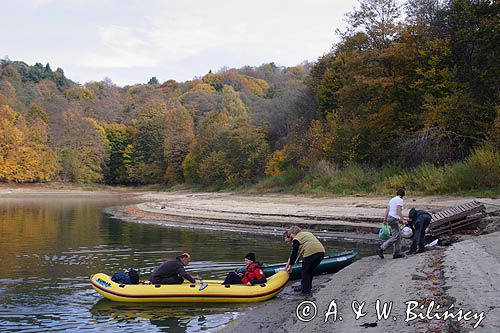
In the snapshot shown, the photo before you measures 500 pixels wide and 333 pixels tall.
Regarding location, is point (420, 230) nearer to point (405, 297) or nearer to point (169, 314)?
point (405, 297)

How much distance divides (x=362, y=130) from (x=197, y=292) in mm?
27255

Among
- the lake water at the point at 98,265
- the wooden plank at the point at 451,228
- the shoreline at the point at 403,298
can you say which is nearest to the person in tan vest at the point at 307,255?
the shoreline at the point at 403,298

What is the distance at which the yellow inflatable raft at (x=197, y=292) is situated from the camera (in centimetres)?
1191

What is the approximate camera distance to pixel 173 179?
266 feet

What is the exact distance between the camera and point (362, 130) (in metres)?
37.2

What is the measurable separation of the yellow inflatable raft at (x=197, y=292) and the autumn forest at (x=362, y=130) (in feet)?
52.8

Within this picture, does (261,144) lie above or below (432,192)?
above

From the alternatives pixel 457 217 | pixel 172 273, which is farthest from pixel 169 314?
pixel 457 217

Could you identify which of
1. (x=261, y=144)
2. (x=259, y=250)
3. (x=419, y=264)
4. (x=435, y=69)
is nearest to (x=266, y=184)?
(x=261, y=144)

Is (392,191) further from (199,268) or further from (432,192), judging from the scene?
(199,268)

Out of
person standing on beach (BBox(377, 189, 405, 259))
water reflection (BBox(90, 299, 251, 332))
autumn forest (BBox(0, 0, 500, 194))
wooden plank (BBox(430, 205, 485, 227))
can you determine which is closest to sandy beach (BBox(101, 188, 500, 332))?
person standing on beach (BBox(377, 189, 405, 259))

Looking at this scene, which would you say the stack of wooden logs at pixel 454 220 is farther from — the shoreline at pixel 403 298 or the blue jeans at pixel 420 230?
the shoreline at pixel 403 298

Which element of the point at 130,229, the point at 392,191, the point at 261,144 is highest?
the point at 261,144

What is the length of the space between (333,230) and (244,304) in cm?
1144
